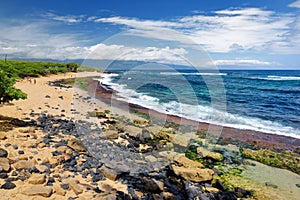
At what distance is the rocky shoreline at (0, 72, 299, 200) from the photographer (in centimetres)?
705

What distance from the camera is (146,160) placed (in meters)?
9.71

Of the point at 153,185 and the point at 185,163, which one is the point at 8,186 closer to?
the point at 153,185

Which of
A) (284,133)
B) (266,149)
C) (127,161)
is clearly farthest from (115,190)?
(284,133)

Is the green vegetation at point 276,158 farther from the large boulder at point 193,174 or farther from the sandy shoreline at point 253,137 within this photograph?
the large boulder at point 193,174

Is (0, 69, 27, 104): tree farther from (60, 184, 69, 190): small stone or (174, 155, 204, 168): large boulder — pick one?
(174, 155, 204, 168): large boulder

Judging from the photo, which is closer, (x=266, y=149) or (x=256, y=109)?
(x=266, y=149)

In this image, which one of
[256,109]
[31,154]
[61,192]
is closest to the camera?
[61,192]

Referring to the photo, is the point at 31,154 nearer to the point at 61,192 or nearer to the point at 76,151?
the point at 76,151

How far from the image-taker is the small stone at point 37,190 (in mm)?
6355

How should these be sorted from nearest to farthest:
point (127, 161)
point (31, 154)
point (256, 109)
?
point (31, 154), point (127, 161), point (256, 109)

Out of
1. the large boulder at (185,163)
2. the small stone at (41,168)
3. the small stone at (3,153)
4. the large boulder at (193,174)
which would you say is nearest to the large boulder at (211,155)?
the large boulder at (185,163)

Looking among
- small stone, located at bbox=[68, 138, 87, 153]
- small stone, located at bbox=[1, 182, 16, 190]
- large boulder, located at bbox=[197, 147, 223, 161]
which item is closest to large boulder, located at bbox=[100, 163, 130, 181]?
small stone, located at bbox=[68, 138, 87, 153]

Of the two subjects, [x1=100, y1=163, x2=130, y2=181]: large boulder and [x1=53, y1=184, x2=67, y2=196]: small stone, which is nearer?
[x1=53, y1=184, x2=67, y2=196]: small stone

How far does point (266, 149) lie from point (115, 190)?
918 cm
